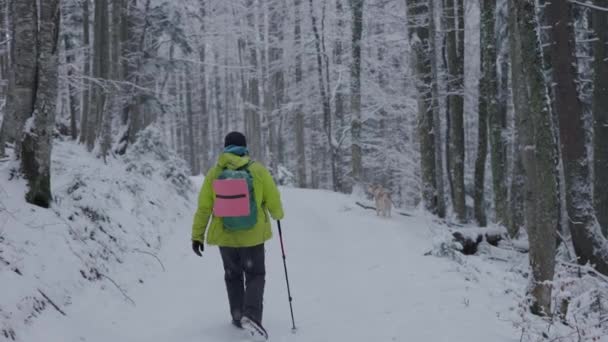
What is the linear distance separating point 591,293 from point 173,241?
25.7 ft

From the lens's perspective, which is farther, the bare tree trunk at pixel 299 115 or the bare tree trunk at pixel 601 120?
the bare tree trunk at pixel 299 115

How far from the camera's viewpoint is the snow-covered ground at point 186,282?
521cm

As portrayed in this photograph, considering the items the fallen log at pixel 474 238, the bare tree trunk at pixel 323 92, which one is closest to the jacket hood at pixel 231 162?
the fallen log at pixel 474 238

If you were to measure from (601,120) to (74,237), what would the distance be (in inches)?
359

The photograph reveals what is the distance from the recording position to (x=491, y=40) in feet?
42.5

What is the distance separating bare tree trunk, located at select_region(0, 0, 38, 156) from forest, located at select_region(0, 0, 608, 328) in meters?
0.02

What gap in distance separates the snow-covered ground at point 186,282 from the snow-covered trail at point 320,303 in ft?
0.06

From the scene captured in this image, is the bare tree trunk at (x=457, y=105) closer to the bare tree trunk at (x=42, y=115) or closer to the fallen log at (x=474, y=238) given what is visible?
the fallen log at (x=474, y=238)

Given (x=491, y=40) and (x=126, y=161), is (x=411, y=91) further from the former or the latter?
(x=126, y=161)

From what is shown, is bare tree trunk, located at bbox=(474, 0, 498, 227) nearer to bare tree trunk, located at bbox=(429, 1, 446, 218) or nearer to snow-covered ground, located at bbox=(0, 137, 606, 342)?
bare tree trunk, located at bbox=(429, 1, 446, 218)

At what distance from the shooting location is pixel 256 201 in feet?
17.6

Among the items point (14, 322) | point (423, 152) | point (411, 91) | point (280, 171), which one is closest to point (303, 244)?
point (423, 152)

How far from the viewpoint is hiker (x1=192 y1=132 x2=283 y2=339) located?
521 cm

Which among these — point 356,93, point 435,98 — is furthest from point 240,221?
point 356,93
